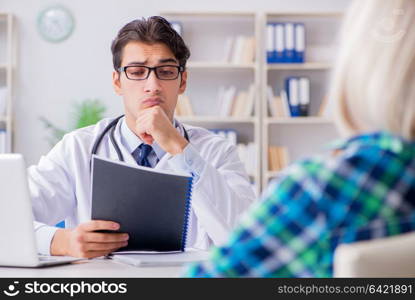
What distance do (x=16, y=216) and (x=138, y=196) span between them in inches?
10.6

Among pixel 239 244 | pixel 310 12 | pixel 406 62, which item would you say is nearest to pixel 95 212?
→ pixel 239 244

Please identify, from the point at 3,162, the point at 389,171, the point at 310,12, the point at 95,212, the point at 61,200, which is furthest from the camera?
the point at 310,12

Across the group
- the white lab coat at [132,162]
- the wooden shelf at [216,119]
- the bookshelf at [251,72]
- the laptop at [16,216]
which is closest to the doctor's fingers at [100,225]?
the laptop at [16,216]

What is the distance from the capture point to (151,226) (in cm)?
163

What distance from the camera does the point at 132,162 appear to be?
6.79ft

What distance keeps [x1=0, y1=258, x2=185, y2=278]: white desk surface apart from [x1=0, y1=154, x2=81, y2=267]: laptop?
30 mm

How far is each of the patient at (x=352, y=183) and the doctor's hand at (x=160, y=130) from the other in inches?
45.7

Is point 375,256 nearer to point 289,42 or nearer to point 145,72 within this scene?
point 145,72

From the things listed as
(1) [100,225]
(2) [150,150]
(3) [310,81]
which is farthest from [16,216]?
(3) [310,81]

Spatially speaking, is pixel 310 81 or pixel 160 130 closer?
pixel 160 130

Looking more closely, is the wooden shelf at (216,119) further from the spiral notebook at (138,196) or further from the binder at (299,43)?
the spiral notebook at (138,196)

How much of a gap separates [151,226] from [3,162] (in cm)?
36

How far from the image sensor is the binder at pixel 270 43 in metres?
5.13

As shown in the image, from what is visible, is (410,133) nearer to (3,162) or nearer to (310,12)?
(3,162)
